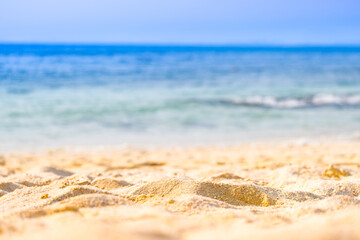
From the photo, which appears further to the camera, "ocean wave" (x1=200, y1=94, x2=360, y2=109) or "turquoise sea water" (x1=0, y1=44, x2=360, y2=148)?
"ocean wave" (x1=200, y1=94, x2=360, y2=109)

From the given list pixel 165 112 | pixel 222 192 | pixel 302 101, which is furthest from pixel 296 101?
pixel 222 192

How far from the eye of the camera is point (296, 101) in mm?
13781

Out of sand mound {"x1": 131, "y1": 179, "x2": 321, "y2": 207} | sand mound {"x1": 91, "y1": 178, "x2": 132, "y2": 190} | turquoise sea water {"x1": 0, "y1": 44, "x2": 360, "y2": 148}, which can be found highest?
sand mound {"x1": 131, "y1": 179, "x2": 321, "y2": 207}

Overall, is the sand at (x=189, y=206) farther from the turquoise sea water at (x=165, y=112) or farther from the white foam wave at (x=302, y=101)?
the white foam wave at (x=302, y=101)

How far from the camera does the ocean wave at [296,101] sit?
1298 cm

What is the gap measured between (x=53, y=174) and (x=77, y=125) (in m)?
5.68

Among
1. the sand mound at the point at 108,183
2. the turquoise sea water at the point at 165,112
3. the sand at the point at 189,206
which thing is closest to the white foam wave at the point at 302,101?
the turquoise sea water at the point at 165,112

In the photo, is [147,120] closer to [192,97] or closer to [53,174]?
[192,97]

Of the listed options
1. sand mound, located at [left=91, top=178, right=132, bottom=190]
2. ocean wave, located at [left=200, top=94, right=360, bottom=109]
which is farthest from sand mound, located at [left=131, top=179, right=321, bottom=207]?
ocean wave, located at [left=200, top=94, right=360, bottom=109]

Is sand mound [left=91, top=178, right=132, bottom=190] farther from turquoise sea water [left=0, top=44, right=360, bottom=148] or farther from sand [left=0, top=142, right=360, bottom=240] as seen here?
turquoise sea water [left=0, top=44, right=360, bottom=148]

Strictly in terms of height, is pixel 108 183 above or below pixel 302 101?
above

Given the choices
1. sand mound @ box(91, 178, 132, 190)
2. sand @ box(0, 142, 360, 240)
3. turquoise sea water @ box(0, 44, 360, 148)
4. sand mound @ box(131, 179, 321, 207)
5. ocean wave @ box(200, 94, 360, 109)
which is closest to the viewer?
sand @ box(0, 142, 360, 240)

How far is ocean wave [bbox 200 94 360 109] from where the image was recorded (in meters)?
13.0

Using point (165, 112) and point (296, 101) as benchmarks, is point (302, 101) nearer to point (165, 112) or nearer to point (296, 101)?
point (296, 101)
